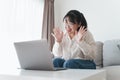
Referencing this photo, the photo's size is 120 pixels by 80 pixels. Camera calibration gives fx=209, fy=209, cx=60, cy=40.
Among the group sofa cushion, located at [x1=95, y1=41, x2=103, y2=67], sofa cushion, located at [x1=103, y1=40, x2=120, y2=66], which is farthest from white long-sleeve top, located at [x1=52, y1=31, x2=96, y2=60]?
sofa cushion, located at [x1=95, y1=41, x2=103, y2=67]

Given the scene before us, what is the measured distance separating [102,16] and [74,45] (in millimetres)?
1474

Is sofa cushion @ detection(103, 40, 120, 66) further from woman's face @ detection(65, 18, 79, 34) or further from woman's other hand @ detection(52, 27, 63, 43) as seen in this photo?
woman's other hand @ detection(52, 27, 63, 43)

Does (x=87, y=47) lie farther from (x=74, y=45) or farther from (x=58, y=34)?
(x=58, y=34)

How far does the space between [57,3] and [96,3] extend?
2.51ft

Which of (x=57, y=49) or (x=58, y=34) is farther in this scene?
(x=57, y=49)

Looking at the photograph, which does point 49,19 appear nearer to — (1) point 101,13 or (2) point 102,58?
(1) point 101,13

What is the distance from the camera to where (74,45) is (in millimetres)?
2164

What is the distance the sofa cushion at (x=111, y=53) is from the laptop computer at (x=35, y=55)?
162cm

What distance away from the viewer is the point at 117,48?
2908 millimetres

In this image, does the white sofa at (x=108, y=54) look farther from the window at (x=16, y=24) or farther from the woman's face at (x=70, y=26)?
Result: the window at (x=16, y=24)

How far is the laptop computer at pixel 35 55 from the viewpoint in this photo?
143 cm

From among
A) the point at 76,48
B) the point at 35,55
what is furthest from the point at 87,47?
the point at 35,55

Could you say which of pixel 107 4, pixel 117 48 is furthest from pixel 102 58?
pixel 107 4

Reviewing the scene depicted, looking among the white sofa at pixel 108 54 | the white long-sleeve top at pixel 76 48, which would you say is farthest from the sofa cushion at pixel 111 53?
the white long-sleeve top at pixel 76 48
